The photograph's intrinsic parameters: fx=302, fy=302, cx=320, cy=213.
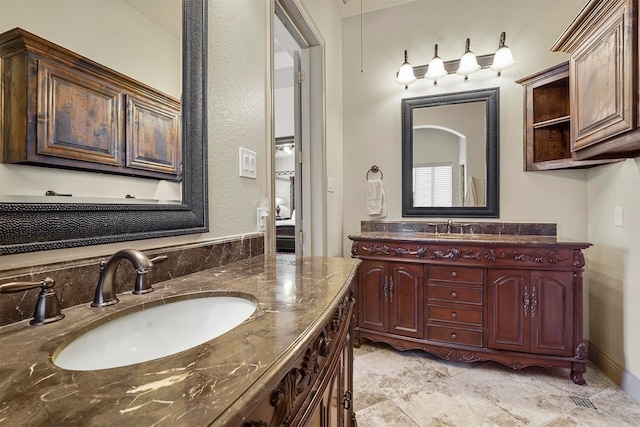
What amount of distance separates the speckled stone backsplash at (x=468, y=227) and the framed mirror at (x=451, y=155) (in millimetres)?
83

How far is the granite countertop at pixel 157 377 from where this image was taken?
12.6 inches

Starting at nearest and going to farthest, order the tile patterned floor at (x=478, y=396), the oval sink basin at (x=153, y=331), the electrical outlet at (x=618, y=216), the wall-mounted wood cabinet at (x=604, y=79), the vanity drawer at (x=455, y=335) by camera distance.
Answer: the oval sink basin at (x=153, y=331) → the wall-mounted wood cabinet at (x=604, y=79) → the tile patterned floor at (x=478, y=396) → the electrical outlet at (x=618, y=216) → the vanity drawer at (x=455, y=335)

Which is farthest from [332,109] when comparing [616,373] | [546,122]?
[616,373]

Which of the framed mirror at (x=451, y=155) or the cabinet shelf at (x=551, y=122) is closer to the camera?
the cabinet shelf at (x=551, y=122)

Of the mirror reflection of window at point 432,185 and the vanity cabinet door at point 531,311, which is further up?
the mirror reflection of window at point 432,185

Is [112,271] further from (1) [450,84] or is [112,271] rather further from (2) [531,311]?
(1) [450,84]

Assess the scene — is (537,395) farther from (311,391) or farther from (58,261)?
(58,261)

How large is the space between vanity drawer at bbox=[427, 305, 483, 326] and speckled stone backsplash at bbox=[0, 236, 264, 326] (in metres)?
1.67

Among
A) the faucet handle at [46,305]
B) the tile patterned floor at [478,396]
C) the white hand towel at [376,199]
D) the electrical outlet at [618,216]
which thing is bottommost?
the tile patterned floor at [478,396]

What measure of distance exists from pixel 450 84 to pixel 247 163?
2133mm

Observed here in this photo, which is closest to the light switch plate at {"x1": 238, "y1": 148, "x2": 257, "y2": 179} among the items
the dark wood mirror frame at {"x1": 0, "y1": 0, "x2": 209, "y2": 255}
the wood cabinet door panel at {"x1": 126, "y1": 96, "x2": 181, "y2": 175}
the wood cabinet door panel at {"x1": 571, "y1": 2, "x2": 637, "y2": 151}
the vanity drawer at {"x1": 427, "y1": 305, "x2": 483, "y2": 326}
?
the dark wood mirror frame at {"x1": 0, "y1": 0, "x2": 209, "y2": 255}

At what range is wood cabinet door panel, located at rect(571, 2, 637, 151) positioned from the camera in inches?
53.1

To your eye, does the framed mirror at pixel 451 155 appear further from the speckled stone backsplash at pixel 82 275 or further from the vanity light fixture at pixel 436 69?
the speckled stone backsplash at pixel 82 275

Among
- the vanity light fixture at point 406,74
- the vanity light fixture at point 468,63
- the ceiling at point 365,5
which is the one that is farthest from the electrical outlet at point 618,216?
the ceiling at point 365,5
